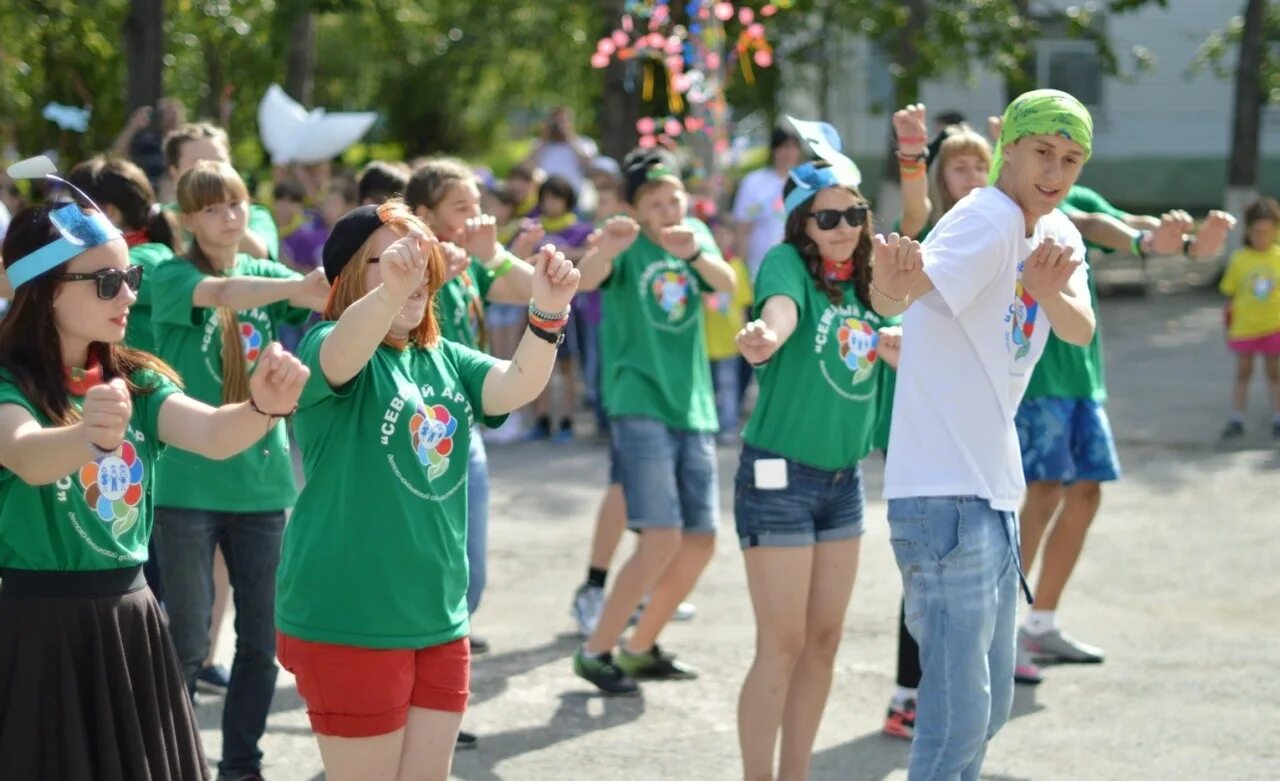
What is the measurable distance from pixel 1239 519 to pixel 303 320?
18.4 ft

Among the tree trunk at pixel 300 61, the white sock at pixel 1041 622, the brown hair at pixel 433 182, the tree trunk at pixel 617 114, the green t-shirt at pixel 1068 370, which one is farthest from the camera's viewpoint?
the tree trunk at pixel 300 61

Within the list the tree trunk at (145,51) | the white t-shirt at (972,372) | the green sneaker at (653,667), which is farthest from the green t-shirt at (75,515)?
the tree trunk at (145,51)

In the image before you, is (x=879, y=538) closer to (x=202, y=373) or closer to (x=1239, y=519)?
(x=1239, y=519)

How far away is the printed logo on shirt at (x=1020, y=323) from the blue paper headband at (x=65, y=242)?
2164 mm

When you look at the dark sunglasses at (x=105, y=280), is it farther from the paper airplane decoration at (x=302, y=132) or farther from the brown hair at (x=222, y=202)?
the paper airplane decoration at (x=302, y=132)

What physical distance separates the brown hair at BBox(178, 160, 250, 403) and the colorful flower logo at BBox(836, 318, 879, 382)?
74.2 inches

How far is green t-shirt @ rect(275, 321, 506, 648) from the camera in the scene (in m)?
3.87

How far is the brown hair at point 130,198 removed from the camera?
5.55 m

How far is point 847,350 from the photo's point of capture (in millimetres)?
5105

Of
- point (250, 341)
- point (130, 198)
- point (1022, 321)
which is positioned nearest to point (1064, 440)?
point (1022, 321)

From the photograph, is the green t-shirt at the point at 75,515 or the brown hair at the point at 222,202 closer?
the green t-shirt at the point at 75,515

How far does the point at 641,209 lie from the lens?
661 centimetres

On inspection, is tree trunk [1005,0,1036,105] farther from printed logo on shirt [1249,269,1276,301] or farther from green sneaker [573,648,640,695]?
green sneaker [573,648,640,695]

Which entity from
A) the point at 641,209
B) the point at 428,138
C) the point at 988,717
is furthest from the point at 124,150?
the point at 428,138
